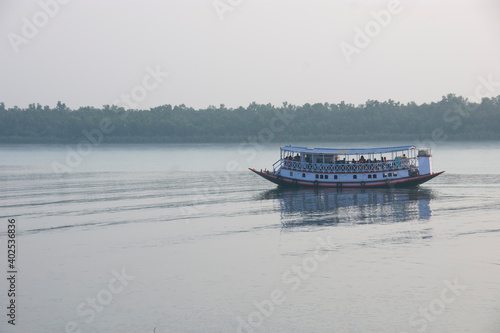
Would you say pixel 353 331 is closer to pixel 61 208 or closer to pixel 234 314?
pixel 234 314

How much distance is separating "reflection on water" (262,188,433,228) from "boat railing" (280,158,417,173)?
2.64 meters

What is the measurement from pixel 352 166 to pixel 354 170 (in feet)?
2.53

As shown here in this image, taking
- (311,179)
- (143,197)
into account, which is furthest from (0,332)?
(311,179)

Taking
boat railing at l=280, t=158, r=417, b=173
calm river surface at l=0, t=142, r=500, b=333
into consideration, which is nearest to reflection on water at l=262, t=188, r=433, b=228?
calm river surface at l=0, t=142, r=500, b=333

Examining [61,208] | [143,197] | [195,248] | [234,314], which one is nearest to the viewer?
[234,314]

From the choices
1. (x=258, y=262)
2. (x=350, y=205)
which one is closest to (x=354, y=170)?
(x=350, y=205)

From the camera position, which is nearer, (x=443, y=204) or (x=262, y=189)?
(x=443, y=204)

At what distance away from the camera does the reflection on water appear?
59.8 m

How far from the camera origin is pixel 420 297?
3550 cm

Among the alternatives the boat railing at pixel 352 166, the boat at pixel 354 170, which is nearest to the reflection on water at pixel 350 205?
the boat at pixel 354 170

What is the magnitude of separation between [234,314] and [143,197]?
47.2m

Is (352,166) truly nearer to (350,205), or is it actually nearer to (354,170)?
(354,170)

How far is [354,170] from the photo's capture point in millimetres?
81438

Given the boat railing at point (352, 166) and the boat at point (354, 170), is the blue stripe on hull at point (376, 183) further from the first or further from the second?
the boat railing at point (352, 166)
